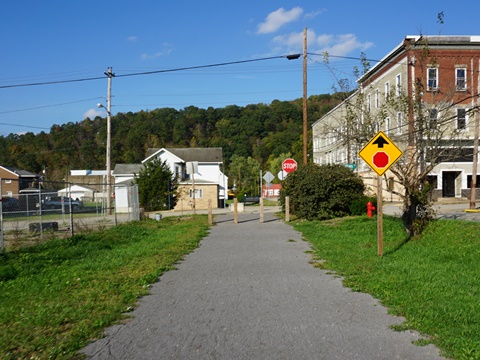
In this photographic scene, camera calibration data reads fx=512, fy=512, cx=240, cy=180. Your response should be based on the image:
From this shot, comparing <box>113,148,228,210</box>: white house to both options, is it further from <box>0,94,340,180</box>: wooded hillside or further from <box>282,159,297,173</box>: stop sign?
<box>282,159,297,173</box>: stop sign

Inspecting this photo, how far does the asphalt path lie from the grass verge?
333mm

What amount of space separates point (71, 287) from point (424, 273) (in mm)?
6450

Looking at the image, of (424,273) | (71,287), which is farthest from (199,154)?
(424,273)

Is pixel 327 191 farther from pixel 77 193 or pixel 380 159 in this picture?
pixel 77 193

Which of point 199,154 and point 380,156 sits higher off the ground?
point 199,154

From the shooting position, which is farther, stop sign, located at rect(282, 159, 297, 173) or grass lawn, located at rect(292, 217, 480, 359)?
stop sign, located at rect(282, 159, 297, 173)

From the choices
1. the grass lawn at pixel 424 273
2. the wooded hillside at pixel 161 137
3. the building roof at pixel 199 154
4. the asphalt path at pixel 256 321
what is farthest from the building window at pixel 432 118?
the building roof at pixel 199 154

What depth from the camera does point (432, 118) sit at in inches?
631

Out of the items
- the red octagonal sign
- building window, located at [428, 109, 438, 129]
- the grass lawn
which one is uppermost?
building window, located at [428, 109, 438, 129]

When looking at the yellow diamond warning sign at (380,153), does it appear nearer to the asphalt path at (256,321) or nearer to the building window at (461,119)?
the asphalt path at (256,321)

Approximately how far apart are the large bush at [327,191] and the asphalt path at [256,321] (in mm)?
13083

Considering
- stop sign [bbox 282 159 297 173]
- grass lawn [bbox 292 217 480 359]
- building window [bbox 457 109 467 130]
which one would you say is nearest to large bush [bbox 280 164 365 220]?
stop sign [bbox 282 159 297 173]

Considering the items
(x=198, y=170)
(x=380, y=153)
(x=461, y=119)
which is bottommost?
(x=380, y=153)

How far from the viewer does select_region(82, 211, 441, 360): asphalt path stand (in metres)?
5.43
